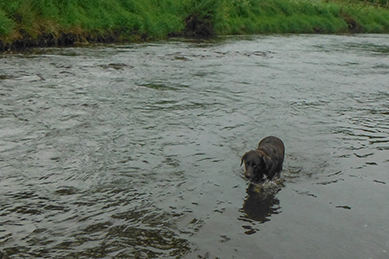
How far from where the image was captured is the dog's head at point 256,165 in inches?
217

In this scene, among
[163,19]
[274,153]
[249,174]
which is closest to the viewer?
[249,174]

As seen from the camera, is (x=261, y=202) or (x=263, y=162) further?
(x=263, y=162)

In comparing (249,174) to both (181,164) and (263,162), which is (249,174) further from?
(181,164)

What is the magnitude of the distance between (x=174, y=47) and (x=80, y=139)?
430 inches

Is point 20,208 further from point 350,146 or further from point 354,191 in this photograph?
point 350,146

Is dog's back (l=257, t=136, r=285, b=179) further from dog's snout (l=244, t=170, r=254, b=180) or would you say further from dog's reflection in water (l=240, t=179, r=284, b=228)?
dog's snout (l=244, t=170, r=254, b=180)

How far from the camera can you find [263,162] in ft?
18.4

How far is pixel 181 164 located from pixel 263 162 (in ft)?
3.75

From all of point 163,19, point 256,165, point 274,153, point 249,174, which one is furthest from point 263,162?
point 163,19

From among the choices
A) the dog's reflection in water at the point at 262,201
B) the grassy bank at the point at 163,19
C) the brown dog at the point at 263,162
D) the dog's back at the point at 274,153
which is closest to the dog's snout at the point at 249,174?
the brown dog at the point at 263,162

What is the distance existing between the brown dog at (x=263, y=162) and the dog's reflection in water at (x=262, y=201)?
5.1 inches

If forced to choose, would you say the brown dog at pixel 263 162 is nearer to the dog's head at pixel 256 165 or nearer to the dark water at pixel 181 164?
the dog's head at pixel 256 165

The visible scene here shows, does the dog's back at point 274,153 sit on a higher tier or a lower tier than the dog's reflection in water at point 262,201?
higher

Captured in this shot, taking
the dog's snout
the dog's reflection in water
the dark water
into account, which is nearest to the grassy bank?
the dark water
